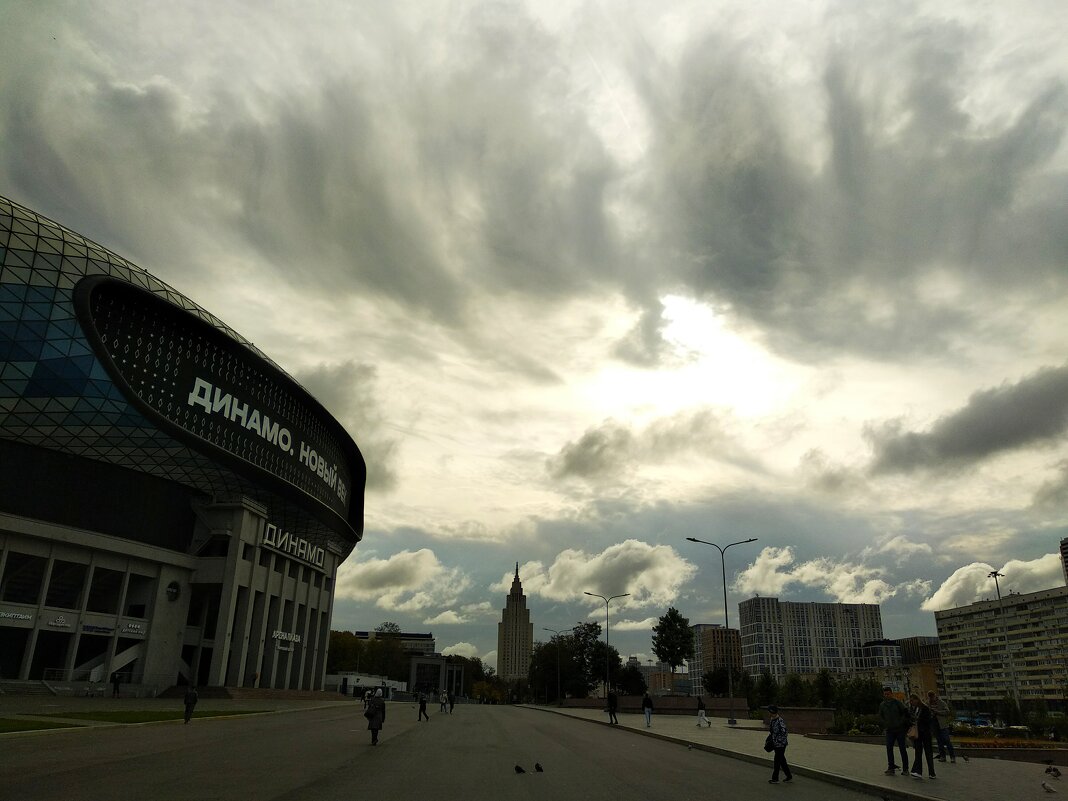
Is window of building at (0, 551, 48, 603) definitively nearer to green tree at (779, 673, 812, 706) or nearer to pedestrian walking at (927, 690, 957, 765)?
pedestrian walking at (927, 690, 957, 765)

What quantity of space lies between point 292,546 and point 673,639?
134ft

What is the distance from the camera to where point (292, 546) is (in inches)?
2864

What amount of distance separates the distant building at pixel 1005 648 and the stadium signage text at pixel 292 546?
101522mm

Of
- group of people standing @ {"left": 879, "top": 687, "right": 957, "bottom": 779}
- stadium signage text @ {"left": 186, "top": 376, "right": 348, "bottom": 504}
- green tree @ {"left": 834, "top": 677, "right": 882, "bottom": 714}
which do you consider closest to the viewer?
group of people standing @ {"left": 879, "top": 687, "right": 957, "bottom": 779}

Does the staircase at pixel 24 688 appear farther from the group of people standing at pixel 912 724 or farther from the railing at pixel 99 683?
the group of people standing at pixel 912 724

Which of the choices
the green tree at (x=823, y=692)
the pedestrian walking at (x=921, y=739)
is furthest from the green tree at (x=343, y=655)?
the pedestrian walking at (x=921, y=739)

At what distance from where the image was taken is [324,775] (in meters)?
Answer: 13.0

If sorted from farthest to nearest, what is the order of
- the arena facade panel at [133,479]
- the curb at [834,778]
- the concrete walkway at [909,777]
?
1. the arena facade panel at [133,479]
2. the concrete walkway at [909,777]
3. the curb at [834,778]

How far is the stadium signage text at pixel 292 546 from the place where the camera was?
6781cm

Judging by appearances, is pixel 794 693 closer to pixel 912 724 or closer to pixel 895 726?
pixel 912 724

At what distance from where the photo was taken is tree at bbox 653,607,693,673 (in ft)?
234

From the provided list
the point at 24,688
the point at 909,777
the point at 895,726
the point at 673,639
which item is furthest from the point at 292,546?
the point at 909,777

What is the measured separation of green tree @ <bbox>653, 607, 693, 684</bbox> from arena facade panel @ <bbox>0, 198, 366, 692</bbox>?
38278 millimetres

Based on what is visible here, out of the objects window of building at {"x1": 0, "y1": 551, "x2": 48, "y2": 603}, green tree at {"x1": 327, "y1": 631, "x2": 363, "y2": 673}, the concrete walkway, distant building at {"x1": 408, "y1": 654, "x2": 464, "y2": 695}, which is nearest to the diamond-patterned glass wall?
window of building at {"x1": 0, "y1": 551, "x2": 48, "y2": 603}
